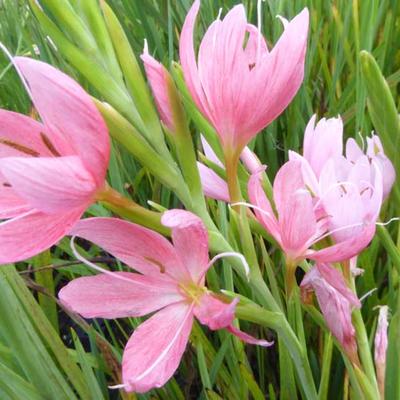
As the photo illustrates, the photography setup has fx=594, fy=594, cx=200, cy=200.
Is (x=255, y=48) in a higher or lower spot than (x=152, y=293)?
higher

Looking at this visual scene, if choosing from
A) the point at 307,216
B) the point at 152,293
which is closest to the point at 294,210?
the point at 307,216

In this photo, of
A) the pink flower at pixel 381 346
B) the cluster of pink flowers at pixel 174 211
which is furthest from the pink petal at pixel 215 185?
the pink flower at pixel 381 346

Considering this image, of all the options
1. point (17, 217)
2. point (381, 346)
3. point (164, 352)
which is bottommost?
point (381, 346)

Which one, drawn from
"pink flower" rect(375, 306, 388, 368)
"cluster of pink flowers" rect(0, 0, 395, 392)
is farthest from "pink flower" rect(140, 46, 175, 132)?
"pink flower" rect(375, 306, 388, 368)

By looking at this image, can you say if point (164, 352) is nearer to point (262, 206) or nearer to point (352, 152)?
point (262, 206)

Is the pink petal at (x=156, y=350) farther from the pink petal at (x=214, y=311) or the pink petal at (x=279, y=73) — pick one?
the pink petal at (x=279, y=73)

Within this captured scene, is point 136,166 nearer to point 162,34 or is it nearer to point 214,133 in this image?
point 162,34

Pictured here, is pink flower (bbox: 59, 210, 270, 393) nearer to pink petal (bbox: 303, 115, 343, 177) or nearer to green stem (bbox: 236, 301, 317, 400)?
green stem (bbox: 236, 301, 317, 400)
